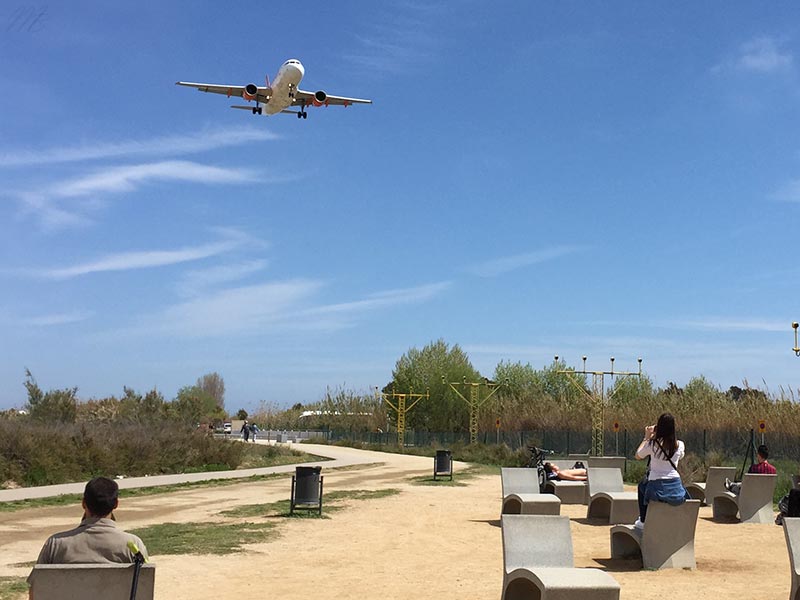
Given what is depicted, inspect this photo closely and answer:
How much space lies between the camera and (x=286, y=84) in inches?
1372

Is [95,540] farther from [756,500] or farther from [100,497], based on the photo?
[756,500]

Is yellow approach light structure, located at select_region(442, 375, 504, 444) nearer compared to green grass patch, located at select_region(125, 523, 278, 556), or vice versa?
green grass patch, located at select_region(125, 523, 278, 556)

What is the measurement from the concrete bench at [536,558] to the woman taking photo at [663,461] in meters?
2.16

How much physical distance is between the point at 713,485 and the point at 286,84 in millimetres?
23296

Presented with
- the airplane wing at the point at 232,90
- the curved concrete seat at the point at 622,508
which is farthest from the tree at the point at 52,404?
the curved concrete seat at the point at 622,508

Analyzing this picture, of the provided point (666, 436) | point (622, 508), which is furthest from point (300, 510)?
point (666, 436)

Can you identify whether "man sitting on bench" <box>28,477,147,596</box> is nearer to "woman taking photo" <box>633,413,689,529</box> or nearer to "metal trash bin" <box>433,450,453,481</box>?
"woman taking photo" <box>633,413,689,529</box>

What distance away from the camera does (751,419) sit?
3747cm

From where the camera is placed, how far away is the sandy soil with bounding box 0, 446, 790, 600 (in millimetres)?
9312

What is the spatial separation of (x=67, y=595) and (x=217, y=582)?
14.9 ft

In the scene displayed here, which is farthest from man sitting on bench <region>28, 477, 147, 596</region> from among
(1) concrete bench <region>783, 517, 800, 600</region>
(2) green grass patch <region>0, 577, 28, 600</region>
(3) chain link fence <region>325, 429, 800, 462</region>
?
(3) chain link fence <region>325, 429, 800, 462</region>

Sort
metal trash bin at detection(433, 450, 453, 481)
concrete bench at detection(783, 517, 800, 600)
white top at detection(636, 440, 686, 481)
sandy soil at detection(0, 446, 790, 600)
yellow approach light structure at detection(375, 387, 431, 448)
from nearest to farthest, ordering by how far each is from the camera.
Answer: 1. concrete bench at detection(783, 517, 800, 600)
2. sandy soil at detection(0, 446, 790, 600)
3. white top at detection(636, 440, 686, 481)
4. metal trash bin at detection(433, 450, 453, 481)
5. yellow approach light structure at detection(375, 387, 431, 448)

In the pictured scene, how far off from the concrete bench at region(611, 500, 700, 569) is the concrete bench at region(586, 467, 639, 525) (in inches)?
133

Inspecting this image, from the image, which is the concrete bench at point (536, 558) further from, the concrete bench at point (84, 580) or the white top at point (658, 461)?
the concrete bench at point (84, 580)
